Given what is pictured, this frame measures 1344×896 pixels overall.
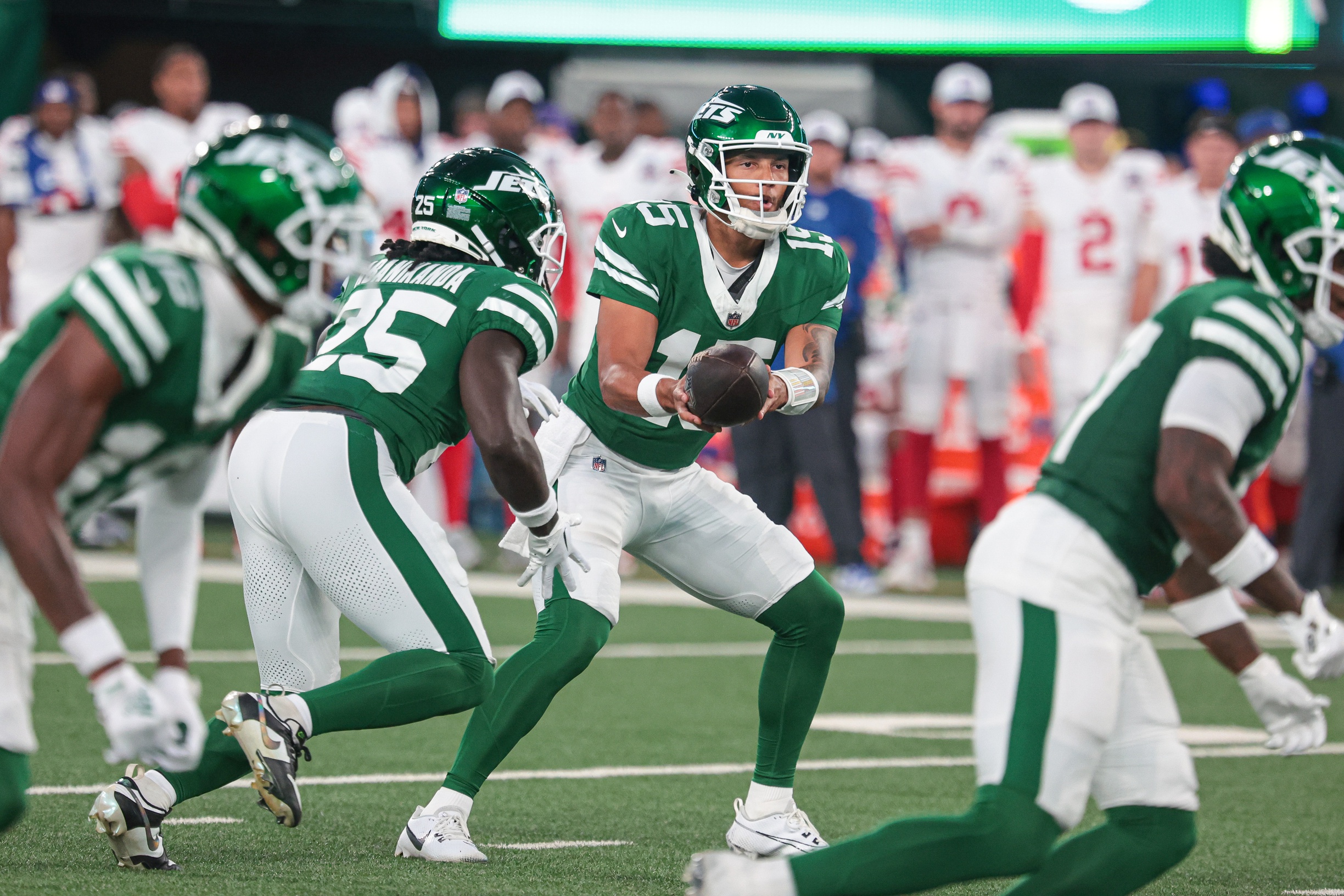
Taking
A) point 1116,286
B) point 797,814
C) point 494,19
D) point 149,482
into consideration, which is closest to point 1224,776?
point 797,814

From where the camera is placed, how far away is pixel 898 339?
10281 mm

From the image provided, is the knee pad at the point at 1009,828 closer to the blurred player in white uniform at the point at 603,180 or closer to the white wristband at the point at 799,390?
the white wristband at the point at 799,390

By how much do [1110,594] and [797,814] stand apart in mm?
1359

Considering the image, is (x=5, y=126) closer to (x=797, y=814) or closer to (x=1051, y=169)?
(x=1051, y=169)

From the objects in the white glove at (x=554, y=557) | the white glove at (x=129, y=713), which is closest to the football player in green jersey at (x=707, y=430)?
the white glove at (x=554, y=557)

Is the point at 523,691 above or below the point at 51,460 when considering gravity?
below

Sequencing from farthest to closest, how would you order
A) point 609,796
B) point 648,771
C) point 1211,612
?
point 648,771, point 609,796, point 1211,612

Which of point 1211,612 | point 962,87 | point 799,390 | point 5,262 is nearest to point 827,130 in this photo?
point 962,87

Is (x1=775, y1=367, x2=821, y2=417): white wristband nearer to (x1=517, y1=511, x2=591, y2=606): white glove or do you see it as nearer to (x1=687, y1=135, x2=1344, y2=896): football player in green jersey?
(x1=517, y1=511, x2=591, y2=606): white glove

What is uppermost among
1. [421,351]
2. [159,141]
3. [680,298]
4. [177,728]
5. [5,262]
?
[159,141]

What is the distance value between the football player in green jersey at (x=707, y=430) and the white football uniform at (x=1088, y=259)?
5.16 metres

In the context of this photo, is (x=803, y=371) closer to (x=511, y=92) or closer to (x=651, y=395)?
(x=651, y=395)

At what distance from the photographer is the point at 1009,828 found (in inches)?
110

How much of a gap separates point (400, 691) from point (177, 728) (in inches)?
34.1
